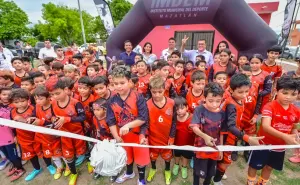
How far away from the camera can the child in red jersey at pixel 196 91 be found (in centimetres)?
263

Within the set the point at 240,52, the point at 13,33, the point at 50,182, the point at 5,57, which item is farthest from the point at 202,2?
the point at 13,33

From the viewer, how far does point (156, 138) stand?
2471 millimetres

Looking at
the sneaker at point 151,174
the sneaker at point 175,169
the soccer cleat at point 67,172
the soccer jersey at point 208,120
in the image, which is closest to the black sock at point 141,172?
the sneaker at point 151,174

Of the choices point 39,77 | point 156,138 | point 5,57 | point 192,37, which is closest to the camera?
point 156,138

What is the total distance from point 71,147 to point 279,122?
264 centimetres

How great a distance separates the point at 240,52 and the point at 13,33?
33.0 m

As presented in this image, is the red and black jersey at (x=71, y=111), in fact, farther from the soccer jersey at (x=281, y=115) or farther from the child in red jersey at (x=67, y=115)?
the soccer jersey at (x=281, y=115)

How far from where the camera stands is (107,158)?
180cm

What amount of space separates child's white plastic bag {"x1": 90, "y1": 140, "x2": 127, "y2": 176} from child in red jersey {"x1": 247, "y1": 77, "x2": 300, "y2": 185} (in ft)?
5.08

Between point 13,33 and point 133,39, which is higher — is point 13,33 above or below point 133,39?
above

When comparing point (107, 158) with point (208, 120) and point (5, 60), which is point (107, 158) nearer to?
point (208, 120)

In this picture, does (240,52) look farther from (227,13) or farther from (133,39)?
(133,39)

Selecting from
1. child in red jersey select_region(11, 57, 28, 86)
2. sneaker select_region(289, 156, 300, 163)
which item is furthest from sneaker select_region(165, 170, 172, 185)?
child in red jersey select_region(11, 57, 28, 86)

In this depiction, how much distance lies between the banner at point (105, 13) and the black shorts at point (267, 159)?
8.34m
